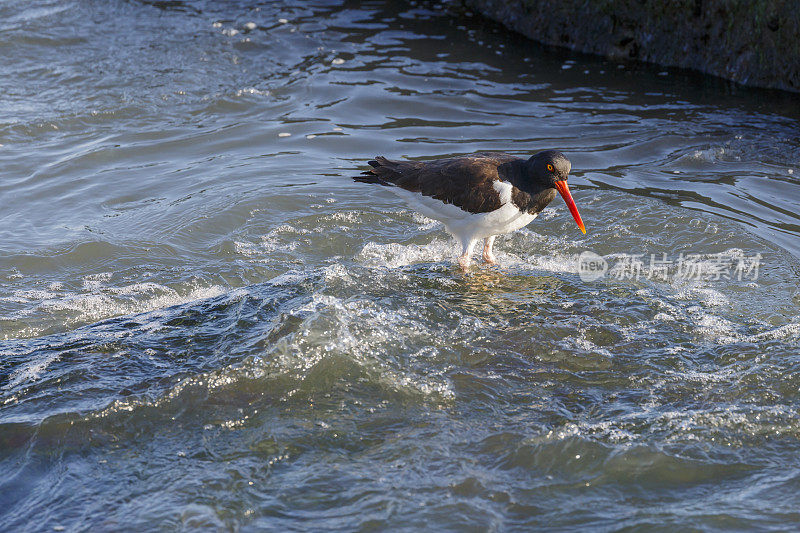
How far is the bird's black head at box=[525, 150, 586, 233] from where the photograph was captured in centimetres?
571

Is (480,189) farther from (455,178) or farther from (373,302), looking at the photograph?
(373,302)

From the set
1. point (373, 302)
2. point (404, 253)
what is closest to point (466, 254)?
point (404, 253)

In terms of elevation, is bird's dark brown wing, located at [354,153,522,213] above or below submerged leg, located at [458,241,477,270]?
above

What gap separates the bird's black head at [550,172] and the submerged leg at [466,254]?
658mm

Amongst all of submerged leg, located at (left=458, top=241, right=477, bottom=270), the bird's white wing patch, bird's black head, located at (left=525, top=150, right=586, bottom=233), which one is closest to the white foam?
submerged leg, located at (left=458, top=241, right=477, bottom=270)

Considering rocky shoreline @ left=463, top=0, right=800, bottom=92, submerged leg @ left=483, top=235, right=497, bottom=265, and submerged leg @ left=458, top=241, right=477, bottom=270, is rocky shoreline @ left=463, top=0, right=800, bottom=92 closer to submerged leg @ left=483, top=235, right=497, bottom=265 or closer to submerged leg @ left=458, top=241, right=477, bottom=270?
submerged leg @ left=483, top=235, right=497, bottom=265

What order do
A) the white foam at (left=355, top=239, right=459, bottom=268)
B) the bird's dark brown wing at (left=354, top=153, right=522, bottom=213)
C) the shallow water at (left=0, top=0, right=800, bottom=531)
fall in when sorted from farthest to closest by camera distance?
the white foam at (left=355, top=239, right=459, bottom=268) < the bird's dark brown wing at (left=354, top=153, right=522, bottom=213) < the shallow water at (left=0, top=0, right=800, bottom=531)

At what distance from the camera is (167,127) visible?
8.71m

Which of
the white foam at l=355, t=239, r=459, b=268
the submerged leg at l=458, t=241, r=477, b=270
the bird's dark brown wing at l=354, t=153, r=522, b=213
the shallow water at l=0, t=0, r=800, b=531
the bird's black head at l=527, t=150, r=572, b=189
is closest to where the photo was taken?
the shallow water at l=0, t=0, r=800, b=531

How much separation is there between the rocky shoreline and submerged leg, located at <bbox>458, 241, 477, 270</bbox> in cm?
483

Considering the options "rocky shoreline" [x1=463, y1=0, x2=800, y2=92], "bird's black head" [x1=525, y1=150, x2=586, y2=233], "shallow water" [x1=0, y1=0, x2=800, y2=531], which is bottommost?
"shallow water" [x1=0, y1=0, x2=800, y2=531]

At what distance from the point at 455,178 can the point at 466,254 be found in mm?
589

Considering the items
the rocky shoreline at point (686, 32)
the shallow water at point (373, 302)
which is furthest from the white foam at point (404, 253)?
the rocky shoreline at point (686, 32)

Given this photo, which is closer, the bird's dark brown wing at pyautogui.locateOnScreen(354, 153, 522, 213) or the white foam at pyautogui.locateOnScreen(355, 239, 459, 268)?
the bird's dark brown wing at pyautogui.locateOnScreen(354, 153, 522, 213)
